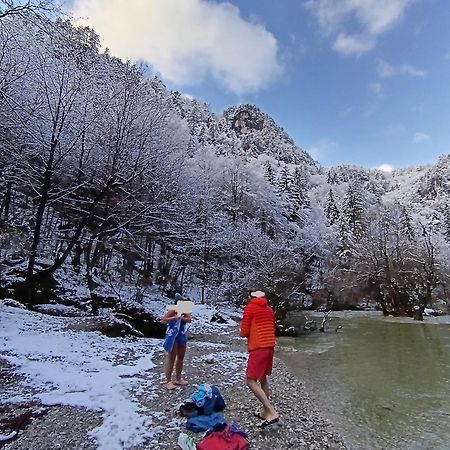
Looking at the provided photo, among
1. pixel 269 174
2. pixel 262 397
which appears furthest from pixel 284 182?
pixel 262 397

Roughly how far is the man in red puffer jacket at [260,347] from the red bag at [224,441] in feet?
2.73

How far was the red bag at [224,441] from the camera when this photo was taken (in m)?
3.90

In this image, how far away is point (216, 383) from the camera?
23.4 ft

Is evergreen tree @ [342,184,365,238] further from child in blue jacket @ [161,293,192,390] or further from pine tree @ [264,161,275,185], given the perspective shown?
child in blue jacket @ [161,293,192,390]

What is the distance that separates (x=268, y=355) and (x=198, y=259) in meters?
21.0

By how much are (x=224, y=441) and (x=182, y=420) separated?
945mm

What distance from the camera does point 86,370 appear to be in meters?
6.93

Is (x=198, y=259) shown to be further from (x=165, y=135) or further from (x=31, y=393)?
(x=31, y=393)

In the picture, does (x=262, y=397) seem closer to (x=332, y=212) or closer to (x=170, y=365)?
(x=170, y=365)

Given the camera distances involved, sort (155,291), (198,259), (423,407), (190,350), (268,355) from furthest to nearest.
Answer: (198,259)
(155,291)
(190,350)
(423,407)
(268,355)

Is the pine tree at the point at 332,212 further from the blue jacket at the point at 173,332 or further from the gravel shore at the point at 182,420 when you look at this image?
the blue jacket at the point at 173,332

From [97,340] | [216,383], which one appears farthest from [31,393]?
[97,340]

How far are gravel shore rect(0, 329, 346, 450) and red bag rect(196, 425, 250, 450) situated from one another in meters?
0.40

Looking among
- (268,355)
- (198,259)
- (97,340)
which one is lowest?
(97,340)
